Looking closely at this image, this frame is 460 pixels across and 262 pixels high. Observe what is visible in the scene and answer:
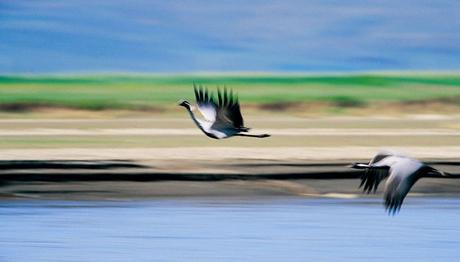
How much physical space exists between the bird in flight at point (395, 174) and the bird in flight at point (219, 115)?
1176mm

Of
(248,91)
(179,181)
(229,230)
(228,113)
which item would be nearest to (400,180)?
(228,113)

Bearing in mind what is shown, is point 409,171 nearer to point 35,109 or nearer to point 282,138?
point 282,138

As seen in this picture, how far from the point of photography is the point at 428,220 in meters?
20.2

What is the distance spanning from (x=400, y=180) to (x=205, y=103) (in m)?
2.40

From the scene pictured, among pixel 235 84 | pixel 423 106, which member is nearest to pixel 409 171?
pixel 423 106

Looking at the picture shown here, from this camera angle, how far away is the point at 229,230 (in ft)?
64.0

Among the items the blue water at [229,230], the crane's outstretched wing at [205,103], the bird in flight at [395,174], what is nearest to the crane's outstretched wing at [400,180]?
the bird in flight at [395,174]

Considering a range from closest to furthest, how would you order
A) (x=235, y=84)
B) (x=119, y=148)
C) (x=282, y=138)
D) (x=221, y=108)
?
(x=221, y=108) → (x=119, y=148) → (x=282, y=138) → (x=235, y=84)

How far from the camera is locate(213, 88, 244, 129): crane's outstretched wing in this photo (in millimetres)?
13312

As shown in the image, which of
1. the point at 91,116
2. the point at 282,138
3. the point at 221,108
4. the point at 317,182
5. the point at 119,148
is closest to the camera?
the point at 221,108

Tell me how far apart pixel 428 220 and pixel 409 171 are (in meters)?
8.32

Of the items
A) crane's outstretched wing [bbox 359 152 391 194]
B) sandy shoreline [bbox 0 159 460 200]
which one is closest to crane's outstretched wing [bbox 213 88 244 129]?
crane's outstretched wing [bbox 359 152 391 194]

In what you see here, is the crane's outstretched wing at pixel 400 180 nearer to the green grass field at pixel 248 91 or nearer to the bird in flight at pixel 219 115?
the bird in flight at pixel 219 115

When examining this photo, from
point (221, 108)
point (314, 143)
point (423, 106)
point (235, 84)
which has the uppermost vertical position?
point (235, 84)
